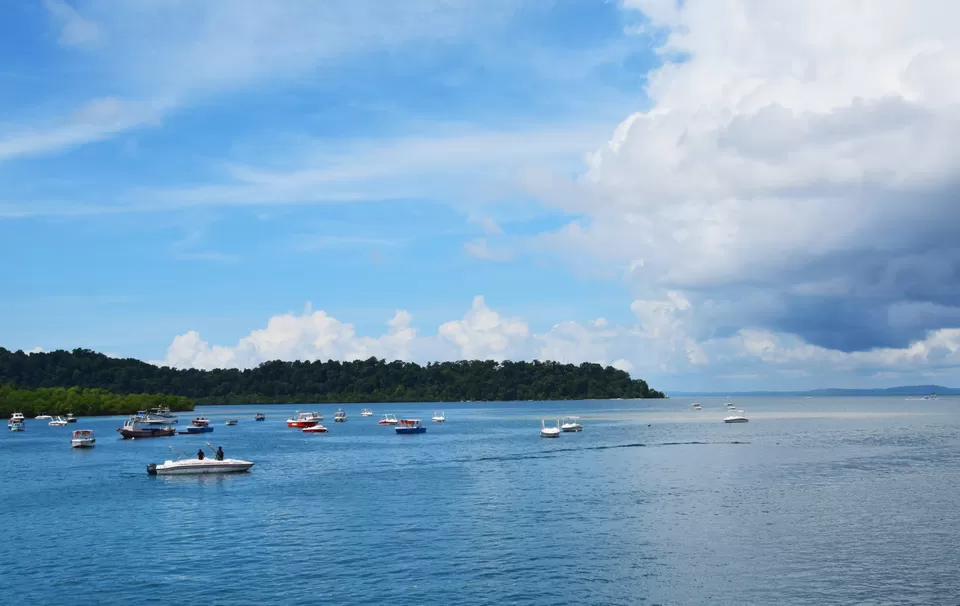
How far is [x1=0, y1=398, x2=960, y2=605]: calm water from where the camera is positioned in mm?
47094

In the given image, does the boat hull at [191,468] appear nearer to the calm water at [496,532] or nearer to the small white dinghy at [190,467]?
the small white dinghy at [190,467]

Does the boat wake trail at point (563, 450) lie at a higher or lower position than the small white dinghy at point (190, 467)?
lower

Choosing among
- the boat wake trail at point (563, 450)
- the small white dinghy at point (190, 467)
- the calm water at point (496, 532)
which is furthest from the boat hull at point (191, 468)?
the boat wake trail at point (563, 450)

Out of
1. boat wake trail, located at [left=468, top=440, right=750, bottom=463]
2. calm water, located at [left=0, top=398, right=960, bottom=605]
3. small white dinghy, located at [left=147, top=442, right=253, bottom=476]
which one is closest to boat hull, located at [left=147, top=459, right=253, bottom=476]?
small white dinghy, located at [left=147, top=442, right=253, bottom=476]

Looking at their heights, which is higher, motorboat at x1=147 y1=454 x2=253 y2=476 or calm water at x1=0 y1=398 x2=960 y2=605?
motorboat at x1=147 y1=454 x2=253 y2=476

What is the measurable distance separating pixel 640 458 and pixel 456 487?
43060mm

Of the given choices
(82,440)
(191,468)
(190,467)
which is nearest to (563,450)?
(191,468)

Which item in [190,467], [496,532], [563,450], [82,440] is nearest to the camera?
[496,532]

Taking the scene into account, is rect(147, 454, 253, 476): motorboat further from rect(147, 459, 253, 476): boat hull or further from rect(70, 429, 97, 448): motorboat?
rect(70, 429, 97, 448): motorboat

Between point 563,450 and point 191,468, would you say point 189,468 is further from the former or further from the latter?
point 563,450

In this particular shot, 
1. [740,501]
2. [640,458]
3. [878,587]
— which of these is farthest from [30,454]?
[878,587]

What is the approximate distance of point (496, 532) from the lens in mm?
63844

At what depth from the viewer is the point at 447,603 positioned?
44.2 metres

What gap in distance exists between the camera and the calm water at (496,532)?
4709 centimetres
